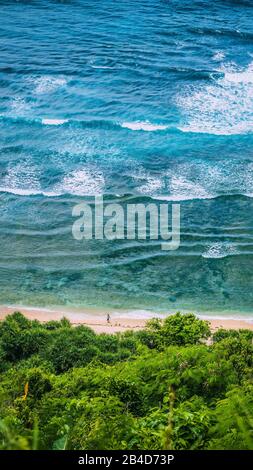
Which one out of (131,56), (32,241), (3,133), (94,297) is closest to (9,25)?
(131,56)

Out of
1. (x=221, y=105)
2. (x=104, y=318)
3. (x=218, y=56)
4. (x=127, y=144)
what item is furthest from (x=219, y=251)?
(x=218, y=56)

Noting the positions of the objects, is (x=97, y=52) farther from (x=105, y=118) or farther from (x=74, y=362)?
(x=74, y=362)

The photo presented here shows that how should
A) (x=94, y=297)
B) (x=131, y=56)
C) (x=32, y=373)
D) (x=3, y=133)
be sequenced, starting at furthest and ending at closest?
(x=131, y=56), (x=3, y=133), (x=94, y=297), (x=32, y=373)

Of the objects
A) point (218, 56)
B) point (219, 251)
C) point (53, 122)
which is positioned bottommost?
point (219, 251)

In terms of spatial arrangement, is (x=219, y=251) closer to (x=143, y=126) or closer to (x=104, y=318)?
(x=104, y=318)

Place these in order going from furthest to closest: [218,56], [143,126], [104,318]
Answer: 1. [218,56]
2. [143,126]
3. [104,318]
